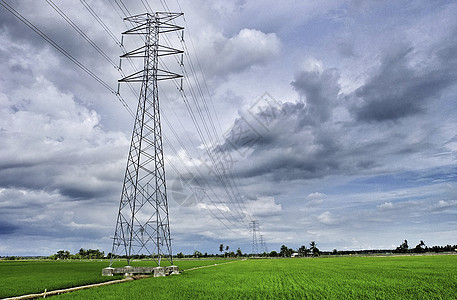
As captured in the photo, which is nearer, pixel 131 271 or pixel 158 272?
pixel 131 271

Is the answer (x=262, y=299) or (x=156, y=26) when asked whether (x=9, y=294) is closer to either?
(x=262, y=299)

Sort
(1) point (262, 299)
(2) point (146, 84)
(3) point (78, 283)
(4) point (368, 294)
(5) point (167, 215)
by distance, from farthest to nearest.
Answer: (2) point (146, 84)
(5) point (167, 215)
(3) point (78, 283)
(4) point (368, 294)
(1) point (262, 299)

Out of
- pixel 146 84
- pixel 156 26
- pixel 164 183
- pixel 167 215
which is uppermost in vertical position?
pixel 156 26

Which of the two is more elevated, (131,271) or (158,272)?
(131,271)

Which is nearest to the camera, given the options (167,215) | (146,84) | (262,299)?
(262,299)

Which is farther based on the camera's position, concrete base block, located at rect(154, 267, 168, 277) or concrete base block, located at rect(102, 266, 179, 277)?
concrete base block, located at rect(154, 267, 168, 277)

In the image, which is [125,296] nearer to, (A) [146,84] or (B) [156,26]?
(A) [146,84]

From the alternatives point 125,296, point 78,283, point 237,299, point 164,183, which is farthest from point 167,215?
point 237,299

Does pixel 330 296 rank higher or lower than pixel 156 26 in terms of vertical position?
lower

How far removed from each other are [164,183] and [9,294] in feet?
59.9

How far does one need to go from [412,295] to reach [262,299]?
10.1 metres

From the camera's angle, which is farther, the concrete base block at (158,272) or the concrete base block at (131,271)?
the concrete base block at (158,272)

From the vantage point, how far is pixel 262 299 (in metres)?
21.7

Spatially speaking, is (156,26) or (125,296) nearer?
(125,296)
